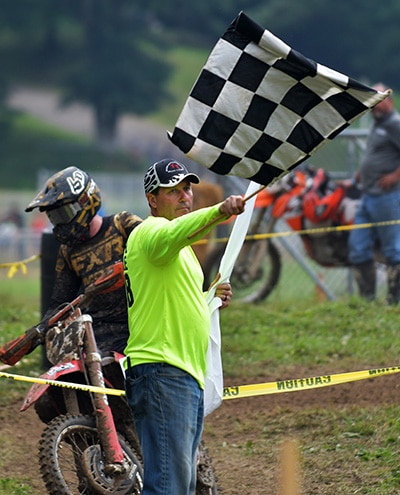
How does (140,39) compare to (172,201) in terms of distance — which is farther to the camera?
(140,39)

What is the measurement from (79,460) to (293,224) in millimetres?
7520

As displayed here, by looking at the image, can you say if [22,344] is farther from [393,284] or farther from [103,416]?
[393,284]

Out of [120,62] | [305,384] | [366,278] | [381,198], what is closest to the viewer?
[305,384]

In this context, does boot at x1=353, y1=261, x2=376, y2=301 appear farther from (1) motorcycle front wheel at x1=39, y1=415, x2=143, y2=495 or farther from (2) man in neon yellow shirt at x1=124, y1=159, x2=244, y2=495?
(2) man in neon yellow shirt at x1=124, y1=159, x2=244, y2=495

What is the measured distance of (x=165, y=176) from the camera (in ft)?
18.2

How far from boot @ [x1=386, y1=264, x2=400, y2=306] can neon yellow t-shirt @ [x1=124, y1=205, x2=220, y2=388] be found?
6.60 metres

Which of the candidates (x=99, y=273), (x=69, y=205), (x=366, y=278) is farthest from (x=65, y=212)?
(x=366, y=278)

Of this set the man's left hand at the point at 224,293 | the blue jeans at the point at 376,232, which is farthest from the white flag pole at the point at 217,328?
the blue jeans at the point at 376,232

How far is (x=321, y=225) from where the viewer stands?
43.9 feet

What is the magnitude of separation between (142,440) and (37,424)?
3369mm

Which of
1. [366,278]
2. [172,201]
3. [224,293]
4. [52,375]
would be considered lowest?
[52,375]

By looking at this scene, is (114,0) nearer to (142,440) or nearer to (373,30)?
(373,30)

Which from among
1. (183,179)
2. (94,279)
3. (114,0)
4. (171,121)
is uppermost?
(114,0)

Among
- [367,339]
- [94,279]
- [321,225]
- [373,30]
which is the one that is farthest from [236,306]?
[373,30]
